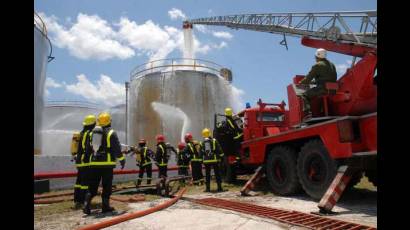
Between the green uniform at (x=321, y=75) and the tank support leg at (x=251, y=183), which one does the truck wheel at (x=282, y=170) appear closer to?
the tank support leg at (x=251, y=183)

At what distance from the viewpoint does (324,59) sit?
6.58 metres

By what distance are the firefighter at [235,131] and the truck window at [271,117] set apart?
2.27 feet

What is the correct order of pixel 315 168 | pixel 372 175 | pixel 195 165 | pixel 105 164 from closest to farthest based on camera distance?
pixel 105 164
pixel 315 168
pixel 372 175
pixel 195 165

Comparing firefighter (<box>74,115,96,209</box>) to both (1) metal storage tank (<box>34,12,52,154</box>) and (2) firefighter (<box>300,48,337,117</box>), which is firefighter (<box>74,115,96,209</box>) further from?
(1) metal storage tank (<box>34,12,52,154</box>)

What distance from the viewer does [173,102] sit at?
60.5ft

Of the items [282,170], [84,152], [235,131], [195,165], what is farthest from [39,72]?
[282,170]

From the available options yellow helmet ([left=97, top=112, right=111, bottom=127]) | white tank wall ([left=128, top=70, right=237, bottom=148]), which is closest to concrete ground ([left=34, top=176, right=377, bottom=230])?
yellow helmet ([left=97, top=112, right=111, bottom=127])

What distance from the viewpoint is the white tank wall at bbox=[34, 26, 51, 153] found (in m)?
14.1

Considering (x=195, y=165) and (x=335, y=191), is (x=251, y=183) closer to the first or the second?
(x=335, y=191)

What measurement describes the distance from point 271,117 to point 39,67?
9.87 m

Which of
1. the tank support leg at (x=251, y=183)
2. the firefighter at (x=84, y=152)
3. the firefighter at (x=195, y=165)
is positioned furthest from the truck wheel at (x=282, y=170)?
the firefighter at (x=84, y=152)
